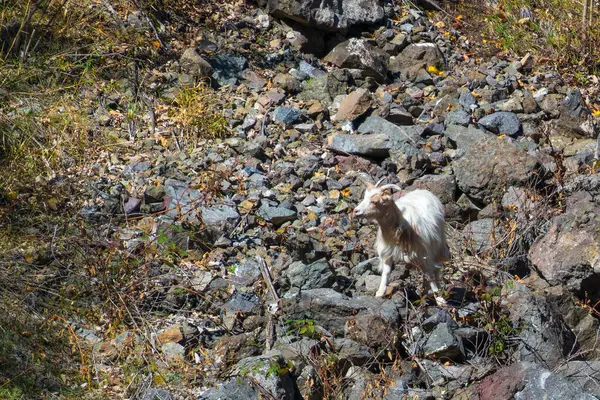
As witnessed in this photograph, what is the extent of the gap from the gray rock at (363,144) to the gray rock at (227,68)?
1.55 m

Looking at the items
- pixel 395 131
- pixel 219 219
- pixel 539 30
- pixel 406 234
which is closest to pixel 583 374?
pixel 406 234

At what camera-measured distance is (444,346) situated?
579 cm

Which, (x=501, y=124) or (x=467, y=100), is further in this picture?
(x=467, y=100)

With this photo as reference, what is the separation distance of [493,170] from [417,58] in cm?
254

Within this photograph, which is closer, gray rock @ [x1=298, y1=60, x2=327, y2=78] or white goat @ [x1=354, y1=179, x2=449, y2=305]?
white goat @ [x1=354, y1=179, x2=449, y2=305]

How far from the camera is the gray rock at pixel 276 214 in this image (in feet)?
23.6

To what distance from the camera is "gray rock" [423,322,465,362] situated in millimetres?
5797

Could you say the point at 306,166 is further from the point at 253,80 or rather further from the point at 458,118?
the point at 458,118

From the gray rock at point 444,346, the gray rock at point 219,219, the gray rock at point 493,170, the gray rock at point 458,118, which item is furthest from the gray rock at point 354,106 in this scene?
the gray rock at point 444,346

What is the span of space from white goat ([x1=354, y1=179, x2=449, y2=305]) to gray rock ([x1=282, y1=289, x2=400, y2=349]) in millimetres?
318

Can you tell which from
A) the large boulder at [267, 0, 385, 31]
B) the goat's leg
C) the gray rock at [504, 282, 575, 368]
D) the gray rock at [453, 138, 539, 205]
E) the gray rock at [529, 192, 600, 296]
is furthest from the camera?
the large boulder at [267, 0, 385, 31]

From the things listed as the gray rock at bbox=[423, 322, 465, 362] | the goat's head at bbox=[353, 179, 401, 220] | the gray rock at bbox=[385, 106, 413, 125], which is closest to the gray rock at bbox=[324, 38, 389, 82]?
the gray rock at bbox=[385, 106, 413, 125]

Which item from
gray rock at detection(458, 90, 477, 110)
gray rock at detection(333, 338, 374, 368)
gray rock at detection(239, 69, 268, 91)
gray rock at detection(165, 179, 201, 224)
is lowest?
gray rock at detection(165, 179, 201, 224)

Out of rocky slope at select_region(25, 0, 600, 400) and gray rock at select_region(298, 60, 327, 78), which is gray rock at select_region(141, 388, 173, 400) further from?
gray rock at select_region(298, 60, 327, 78)
